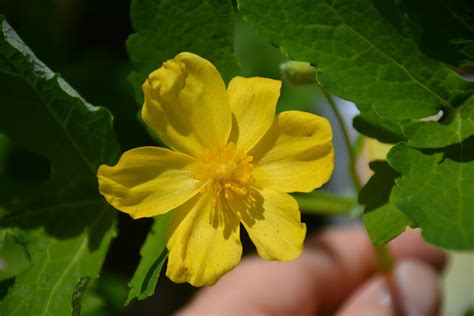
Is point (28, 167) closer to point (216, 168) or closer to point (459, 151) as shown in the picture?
point (216, 168)

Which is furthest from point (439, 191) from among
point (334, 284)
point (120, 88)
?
point (120, 88)

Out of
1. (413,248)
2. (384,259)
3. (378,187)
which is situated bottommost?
(413,248)

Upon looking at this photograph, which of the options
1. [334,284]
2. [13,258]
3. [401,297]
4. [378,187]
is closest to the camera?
[378,187]

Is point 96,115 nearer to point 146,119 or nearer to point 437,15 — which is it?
point 146,119

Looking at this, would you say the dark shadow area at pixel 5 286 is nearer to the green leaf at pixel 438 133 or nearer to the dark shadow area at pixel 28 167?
the dark shadow area at pixel 28 167

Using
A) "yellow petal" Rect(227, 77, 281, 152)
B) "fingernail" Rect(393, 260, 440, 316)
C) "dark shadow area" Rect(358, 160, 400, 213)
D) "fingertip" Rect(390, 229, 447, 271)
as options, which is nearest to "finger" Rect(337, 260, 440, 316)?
"fingernail" Rect(393, 260, 440, 316)

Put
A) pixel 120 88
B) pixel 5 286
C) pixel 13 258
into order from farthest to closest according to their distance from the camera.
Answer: pixel 120 88
pixel 13 258
pixel 5 286

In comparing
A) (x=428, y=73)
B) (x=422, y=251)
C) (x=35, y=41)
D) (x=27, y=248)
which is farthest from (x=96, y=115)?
(x=35, y=41)
